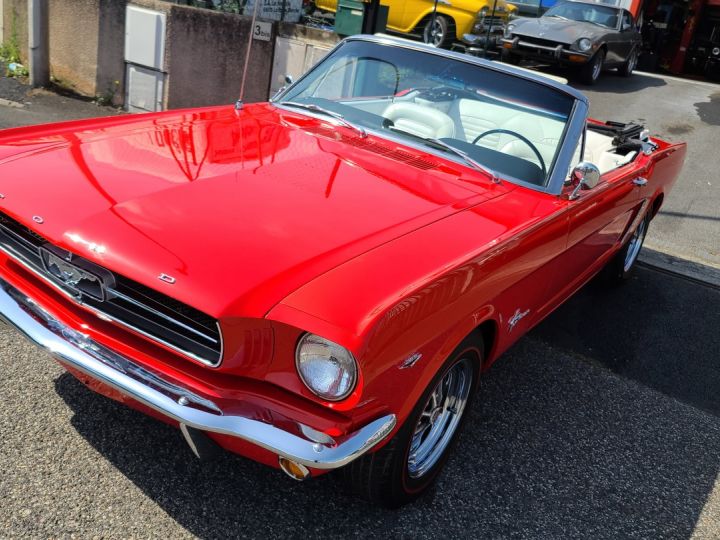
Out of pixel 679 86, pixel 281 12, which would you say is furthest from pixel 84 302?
pixel 679 86

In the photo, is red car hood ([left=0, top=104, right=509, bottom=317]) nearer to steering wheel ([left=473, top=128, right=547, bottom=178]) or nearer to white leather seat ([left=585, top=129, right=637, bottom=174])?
steering wheel ([left=473, top=128, right=547, bottom=178])

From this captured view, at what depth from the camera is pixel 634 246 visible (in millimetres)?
5309

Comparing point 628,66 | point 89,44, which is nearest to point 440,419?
point 89,44

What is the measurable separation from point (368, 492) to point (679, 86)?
41.4ft

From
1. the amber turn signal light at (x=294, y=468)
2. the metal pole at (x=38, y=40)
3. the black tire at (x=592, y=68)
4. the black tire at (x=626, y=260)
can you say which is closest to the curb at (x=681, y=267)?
the black tire at (x=626, y=260)

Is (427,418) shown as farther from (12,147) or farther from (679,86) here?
(679,86)

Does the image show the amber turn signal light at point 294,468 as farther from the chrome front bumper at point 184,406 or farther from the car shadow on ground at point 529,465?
the car shadow on ground at point 529,465

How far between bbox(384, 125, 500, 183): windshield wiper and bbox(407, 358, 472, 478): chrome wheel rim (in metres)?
0.94

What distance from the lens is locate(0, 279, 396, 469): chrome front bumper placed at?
2.00 meters

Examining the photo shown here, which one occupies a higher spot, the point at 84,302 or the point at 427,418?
the point at 84,302

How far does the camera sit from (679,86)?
42.5ft

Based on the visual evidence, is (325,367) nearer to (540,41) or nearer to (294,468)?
(294,468)

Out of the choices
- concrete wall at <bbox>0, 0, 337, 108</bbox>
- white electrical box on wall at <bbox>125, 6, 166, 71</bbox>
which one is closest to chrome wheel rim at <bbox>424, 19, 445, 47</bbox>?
concrete wall at <bbox>0, 0, 337, 108</bbox>

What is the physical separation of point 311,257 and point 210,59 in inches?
248
